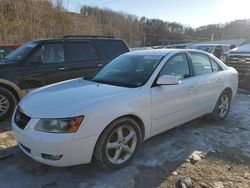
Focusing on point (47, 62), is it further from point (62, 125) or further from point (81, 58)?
point (62, 125)

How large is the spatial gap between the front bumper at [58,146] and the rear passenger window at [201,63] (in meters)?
2.58

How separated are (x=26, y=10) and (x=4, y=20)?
1821 mm

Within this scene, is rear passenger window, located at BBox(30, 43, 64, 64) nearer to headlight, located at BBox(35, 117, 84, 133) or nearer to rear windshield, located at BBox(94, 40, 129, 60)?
rear windshield, located at BBox(94, 40, 129, 60)

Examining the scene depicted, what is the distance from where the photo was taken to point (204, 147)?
438 centimetres

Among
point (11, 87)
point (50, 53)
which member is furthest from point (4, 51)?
point (11, 87)

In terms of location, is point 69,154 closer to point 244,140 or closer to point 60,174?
point 60,174

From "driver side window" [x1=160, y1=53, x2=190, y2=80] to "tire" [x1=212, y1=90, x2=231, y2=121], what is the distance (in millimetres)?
1313

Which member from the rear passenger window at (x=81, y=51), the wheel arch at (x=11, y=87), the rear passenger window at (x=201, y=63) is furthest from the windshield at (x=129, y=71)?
the rear passenger window at (x=81, y=51)

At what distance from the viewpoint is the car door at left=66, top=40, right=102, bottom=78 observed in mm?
6664

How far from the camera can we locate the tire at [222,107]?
18.2 feet

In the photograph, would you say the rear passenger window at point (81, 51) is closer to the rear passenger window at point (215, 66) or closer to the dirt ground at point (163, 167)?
the dirt ground at point (163, 167)

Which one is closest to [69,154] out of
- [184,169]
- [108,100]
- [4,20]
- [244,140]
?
[108,100]

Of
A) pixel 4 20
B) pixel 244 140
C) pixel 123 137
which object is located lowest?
pixel 244 140

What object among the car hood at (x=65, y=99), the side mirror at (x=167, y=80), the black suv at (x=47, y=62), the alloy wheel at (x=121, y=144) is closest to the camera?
the car hood at (x=65, y=99)
